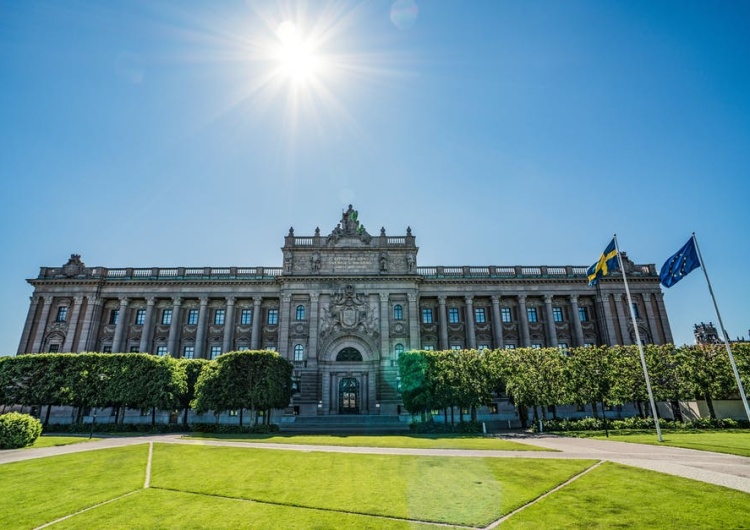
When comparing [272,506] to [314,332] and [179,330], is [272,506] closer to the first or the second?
[314,332]

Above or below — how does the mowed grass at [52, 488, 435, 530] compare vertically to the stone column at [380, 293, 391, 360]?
below

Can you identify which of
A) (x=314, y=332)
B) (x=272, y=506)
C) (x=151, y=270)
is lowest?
(x=272, y=506)

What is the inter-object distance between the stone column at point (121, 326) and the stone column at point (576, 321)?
2435 inches

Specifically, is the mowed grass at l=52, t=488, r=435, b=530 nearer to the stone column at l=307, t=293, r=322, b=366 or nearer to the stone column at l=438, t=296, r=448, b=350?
the stone column at l=307, t=293, r=322, b=366

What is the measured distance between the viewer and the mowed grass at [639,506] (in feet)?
31.4

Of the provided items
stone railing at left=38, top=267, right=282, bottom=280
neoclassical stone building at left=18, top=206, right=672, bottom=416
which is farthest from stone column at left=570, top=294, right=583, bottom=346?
stone railing at left=38, top=267, right=282, bottom=280

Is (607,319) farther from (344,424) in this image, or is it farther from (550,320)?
(344,424)

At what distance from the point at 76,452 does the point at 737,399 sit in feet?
180

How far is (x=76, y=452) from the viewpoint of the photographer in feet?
71.5

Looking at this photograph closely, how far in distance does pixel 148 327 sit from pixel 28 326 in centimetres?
1552

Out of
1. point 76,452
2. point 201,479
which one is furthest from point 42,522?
point 76,452

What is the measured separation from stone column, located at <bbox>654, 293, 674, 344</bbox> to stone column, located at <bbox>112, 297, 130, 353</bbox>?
2900 inches

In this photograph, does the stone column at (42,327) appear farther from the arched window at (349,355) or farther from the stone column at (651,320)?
the stone column at (651,320)

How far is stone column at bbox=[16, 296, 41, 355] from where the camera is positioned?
52.9 m
